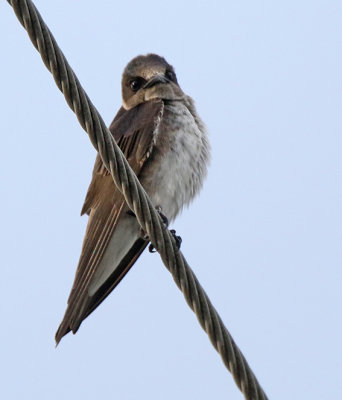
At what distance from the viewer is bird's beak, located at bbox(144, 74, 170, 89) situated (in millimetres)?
6996

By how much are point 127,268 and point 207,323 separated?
2.32 meters

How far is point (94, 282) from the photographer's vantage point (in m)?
6.13

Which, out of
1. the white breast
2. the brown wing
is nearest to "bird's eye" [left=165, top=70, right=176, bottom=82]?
the brown wing

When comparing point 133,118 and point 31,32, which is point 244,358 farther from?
point 133,118

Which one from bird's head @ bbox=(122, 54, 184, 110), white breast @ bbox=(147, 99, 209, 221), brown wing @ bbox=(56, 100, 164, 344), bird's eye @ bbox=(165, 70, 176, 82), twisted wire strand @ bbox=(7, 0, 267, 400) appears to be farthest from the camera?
bird's eye @ bbox=(165, 70, 176, 82)

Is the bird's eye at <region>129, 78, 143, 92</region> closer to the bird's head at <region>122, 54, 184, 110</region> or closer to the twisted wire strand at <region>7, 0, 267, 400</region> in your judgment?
the bird's head at <region>122, 54, 184, 110</region>

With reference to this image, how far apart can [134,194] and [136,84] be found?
329 centimetres

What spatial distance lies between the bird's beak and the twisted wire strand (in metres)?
2.84

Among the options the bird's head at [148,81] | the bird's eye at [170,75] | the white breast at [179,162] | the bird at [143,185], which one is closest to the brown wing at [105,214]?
the bird at [143,185]

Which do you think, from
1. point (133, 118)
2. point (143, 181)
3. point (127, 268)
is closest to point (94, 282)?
point (127, 268)

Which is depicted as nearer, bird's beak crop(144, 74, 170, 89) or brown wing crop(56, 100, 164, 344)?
brown wing crop(56, 100, 164, 344)

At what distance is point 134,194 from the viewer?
4.16m

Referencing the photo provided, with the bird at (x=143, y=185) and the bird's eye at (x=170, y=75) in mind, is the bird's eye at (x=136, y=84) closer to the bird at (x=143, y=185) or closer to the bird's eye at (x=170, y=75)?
the bird's eye at (x=170, y=75)

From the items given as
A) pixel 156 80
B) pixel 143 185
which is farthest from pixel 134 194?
pixel 156 80
